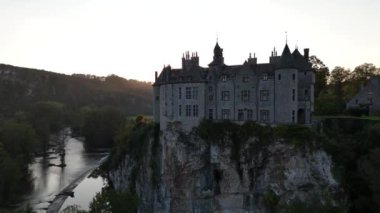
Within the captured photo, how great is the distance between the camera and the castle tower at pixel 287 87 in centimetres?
3478

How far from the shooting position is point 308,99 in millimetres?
36406

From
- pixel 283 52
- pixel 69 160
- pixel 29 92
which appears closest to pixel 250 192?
pixel 283 52

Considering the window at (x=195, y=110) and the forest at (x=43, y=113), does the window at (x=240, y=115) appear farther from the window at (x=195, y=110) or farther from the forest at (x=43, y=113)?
the forest at (x=43, y=113)

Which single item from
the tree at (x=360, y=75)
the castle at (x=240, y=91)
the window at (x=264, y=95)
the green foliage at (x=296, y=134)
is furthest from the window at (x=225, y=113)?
the tree at (x=360, y=75)

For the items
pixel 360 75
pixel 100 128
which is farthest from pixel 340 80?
pixel 100 128

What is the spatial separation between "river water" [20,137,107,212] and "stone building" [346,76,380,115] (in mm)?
35724

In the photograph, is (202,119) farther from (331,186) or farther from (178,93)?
(331,186)

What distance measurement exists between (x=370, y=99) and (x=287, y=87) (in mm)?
15627

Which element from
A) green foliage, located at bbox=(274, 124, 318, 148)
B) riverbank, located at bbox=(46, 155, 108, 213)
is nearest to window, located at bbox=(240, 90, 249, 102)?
green foliage, located at bbox=(274, 124, 318, 148)

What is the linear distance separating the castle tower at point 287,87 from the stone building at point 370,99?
507 inches

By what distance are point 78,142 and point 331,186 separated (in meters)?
79.6

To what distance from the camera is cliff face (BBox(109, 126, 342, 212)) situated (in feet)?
109

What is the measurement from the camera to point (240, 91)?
3784cm

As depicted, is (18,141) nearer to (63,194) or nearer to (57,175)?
(57,175)
